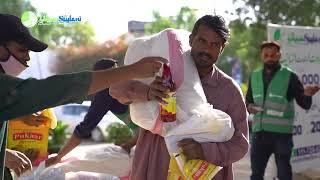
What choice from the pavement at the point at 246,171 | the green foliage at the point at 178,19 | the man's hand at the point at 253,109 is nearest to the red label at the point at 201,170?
the pavement at the point at 246,171

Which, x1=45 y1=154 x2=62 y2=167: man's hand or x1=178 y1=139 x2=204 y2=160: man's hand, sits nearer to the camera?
x1=178 y1=139 x2=204 y2=160: man's hand

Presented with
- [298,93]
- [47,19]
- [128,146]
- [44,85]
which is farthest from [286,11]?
[44,85]

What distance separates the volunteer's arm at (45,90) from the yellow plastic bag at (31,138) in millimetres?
1821

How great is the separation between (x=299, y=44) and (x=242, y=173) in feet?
9.23

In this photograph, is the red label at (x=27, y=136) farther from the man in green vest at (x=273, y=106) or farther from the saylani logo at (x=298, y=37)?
the saylani logo at (x=298, y=37)

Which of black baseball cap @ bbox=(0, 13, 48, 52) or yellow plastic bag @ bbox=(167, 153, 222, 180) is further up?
black baseball cap @ bbox=(0, 13, 48, 52)

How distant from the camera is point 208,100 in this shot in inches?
111

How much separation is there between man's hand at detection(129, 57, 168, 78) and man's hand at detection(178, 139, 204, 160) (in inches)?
19.7

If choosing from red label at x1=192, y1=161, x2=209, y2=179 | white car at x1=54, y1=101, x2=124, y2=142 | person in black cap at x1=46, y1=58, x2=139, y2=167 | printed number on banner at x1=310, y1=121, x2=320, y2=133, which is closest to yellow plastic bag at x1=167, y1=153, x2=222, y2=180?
red label at x1=192, y1=161, x2=209, y2=179

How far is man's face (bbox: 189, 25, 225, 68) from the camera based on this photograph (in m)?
2.77

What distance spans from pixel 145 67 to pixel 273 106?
3.96 meters

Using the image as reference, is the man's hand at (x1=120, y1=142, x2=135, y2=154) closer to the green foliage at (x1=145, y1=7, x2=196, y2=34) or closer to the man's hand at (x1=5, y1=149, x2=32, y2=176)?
the green foliage at (x1=145, y1=7, x2=196, y2=34)

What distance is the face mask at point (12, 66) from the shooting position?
2.24m

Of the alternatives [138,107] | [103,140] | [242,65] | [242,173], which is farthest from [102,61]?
[242,65]
